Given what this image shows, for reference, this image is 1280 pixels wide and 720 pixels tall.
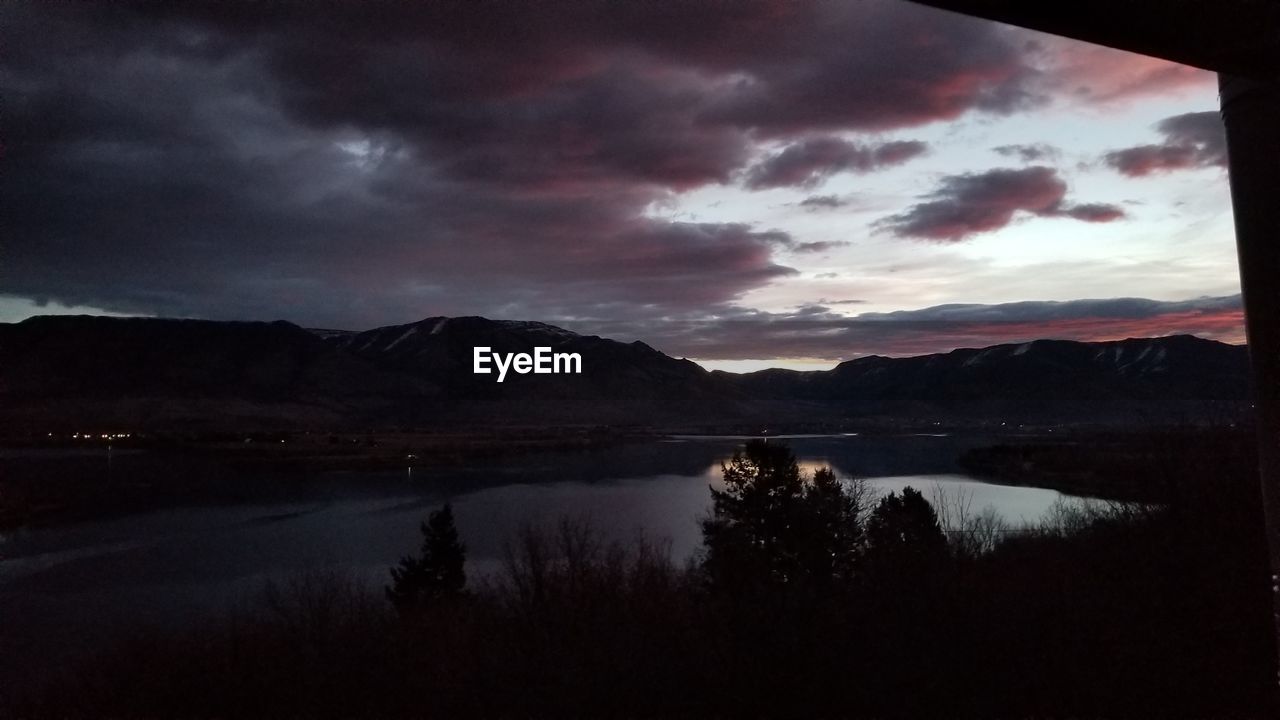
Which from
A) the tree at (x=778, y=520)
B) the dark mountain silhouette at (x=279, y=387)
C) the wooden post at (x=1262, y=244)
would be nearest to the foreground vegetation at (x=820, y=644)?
the tree at (x=778, y=520)

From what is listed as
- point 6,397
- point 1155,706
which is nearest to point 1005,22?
point 1155,706

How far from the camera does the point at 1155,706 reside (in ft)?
19.0

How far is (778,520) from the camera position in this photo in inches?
867

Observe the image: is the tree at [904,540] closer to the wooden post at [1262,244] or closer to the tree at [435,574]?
the wooden post at [1262,244]

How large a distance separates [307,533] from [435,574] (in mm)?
20581

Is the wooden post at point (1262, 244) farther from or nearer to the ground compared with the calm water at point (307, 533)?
farther from the ground

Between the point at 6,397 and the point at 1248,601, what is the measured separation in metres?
164

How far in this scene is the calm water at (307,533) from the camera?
2583 centimetres

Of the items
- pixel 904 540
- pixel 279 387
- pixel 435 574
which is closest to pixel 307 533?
pixel 435 574

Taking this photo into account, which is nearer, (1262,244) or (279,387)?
(1262,244)

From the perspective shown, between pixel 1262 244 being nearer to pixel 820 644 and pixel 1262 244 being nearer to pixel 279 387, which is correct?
pixel 820 644

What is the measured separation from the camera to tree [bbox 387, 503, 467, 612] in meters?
21.1

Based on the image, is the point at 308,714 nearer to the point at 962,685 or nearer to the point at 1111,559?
the point at 962,685

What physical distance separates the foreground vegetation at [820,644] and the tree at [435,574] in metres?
1.64
